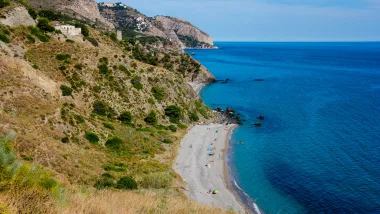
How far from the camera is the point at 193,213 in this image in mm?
11109

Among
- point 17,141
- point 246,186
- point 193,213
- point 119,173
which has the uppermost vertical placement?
point 193,213

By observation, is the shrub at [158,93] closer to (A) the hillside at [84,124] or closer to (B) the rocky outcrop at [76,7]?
(A) the hillside at [84,124]

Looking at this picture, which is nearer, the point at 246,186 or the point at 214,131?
the point at 246,186

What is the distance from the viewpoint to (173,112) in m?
64.5

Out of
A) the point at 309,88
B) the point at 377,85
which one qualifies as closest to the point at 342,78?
the point at 377,85

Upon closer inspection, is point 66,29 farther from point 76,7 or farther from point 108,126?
point 76,7

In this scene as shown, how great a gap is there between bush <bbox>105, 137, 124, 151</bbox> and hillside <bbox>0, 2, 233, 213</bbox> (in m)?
0.17

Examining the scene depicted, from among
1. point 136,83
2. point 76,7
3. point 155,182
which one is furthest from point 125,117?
point 76,7

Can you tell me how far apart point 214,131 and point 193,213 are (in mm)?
55335

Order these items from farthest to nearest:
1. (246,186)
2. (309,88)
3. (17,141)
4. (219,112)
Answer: (309,88) < (219,112) < (246,186) < (17,141)

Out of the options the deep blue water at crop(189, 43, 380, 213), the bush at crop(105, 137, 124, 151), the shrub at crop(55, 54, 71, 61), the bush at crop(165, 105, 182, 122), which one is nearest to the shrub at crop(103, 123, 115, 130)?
the bush at crop(105, 137, 124, 151)

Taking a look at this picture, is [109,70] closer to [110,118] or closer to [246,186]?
[110,118]

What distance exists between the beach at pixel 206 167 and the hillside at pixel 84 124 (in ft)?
6.84

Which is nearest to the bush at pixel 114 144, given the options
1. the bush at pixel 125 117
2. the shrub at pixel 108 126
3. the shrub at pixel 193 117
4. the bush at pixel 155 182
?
the shrub at pixel 108 126
